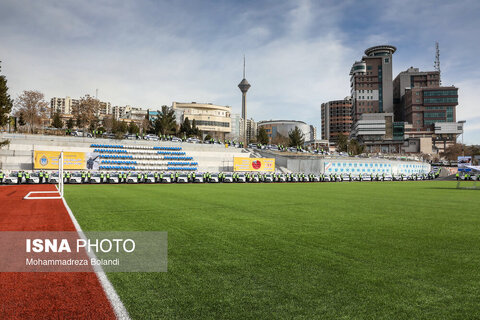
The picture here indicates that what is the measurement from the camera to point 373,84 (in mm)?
160000

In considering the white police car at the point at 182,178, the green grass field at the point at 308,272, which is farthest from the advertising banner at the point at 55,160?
the green grass field at the point at 308,272

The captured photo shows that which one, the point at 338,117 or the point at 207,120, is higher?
the point at 338,117

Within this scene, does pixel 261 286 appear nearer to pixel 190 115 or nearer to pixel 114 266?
pixel 114 266

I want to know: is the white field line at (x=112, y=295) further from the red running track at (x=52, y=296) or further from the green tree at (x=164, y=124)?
the green tree at (x=164, y=124)

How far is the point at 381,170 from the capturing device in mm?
53281

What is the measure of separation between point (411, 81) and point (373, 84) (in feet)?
68.7

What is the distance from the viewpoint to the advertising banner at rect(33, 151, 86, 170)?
35.0 meters

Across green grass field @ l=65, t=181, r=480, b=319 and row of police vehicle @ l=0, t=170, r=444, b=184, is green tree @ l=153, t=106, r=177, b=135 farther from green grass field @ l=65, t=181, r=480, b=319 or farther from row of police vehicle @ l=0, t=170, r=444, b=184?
green grass field @ l=65, t=181, r=480, b=319

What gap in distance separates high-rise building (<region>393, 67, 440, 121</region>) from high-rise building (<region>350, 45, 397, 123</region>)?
417 inches

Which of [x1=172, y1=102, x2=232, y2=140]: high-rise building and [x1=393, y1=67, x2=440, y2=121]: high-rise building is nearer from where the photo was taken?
[x1=172, y1=102, x2=232, y2=140]: high-rise building

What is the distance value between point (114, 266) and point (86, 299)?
122 centimetres

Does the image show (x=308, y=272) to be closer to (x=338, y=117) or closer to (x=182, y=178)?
(x=182, y=178)

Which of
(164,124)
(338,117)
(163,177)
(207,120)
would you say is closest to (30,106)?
(164,124)

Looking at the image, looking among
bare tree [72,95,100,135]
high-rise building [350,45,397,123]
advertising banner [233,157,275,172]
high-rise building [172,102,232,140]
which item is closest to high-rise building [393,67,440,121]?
high-rise building [350,45,397,123]
